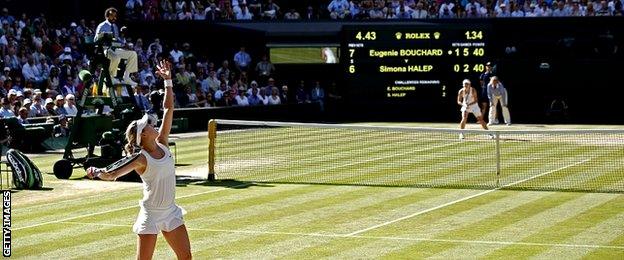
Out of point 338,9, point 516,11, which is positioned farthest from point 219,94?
point 516,11

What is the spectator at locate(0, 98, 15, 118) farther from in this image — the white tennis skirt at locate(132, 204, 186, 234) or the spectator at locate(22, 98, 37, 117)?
the white tennis skirt at locate(132, 204, 186, 234)

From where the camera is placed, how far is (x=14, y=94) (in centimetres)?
3322

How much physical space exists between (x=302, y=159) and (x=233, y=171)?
2721 millimetres

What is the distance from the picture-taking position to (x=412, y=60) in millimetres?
43844

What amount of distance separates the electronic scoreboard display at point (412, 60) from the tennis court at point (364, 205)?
11689 millimetres

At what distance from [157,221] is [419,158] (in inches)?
681

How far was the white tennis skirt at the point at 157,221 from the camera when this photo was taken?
12.5 m

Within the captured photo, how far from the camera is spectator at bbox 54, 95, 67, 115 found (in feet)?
112

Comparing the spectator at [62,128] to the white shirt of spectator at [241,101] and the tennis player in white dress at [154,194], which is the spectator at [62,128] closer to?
the white shirt of spectator at [241,101]

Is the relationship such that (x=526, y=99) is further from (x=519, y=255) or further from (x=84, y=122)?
(x=519, y=255)

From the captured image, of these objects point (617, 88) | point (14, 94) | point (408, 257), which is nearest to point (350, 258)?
point (408, 257)

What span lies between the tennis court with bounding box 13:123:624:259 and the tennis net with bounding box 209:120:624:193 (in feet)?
0.16

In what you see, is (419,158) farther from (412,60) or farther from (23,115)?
(412,60)

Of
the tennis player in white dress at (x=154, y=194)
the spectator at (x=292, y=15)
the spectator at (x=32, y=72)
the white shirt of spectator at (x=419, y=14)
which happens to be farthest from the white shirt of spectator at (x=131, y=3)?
the tennis player in white dress at (x=154, y=194)
